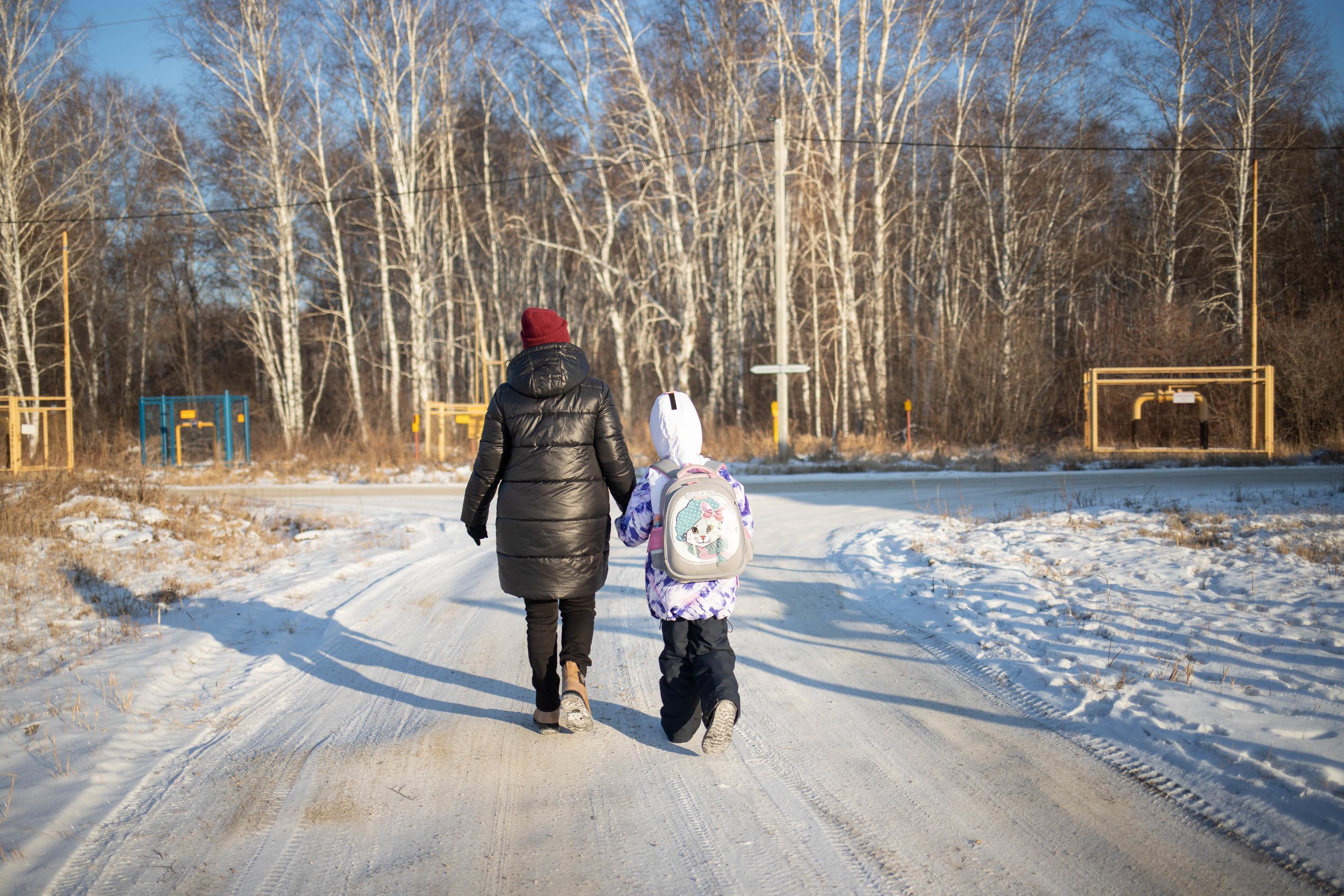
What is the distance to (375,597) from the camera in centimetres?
725

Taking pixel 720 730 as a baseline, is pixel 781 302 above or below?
above

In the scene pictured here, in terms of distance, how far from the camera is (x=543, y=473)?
13.1ft

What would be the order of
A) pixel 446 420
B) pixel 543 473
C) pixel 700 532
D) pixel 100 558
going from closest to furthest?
pixel 700 532, pixel 543 473, pixel 100 558, pixel 446 420

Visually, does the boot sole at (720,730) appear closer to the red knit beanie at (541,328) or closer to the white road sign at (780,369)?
the red knit beanie at (541,328)

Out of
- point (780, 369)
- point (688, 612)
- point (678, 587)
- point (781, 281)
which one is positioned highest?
point (781, 281)

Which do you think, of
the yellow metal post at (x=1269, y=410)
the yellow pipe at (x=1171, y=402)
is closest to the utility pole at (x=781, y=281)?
the yellow metal post at (x=1269, y=410)

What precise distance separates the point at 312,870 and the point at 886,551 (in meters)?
6.66

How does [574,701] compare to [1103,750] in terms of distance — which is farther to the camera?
[574,701]

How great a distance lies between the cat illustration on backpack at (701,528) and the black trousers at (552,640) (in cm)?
72

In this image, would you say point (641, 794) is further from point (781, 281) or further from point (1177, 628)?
point (781, 281)

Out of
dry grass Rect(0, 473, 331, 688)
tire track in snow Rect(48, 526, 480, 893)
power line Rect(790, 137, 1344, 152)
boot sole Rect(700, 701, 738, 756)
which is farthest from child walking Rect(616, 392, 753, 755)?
power line Rect(790, 137, 1344, 152)

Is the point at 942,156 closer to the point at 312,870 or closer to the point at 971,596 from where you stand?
the point at 971,596

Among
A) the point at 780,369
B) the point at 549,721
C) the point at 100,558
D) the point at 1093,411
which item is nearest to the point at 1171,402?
the point at 1093,411

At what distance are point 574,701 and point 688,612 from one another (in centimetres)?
76
